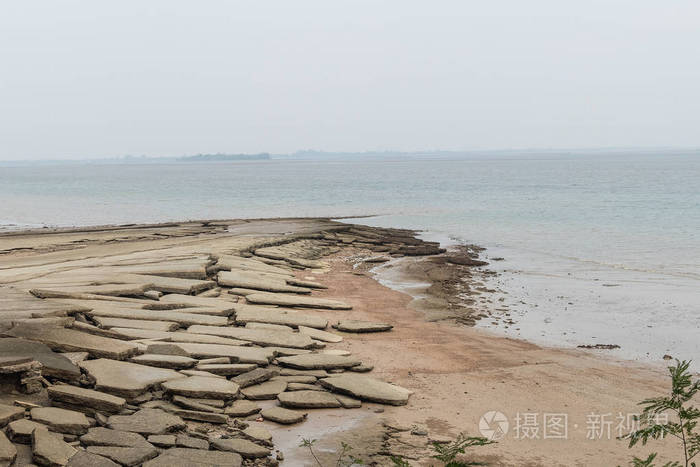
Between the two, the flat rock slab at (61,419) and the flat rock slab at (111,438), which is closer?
the flat rock slab at (111,438)

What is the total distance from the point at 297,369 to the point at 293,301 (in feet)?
12.3

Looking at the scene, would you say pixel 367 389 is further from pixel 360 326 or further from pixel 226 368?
pixel 360 326

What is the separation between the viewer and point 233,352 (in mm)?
7598

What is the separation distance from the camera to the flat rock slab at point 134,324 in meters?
8.20

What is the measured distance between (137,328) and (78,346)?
1.34 meters

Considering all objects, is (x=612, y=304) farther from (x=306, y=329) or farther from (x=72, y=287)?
(x=72, y=287)

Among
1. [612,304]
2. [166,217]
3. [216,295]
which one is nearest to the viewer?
[216,295]

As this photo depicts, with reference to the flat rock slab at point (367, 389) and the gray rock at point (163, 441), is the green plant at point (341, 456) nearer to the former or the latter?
the gray rock at point (163, 441)

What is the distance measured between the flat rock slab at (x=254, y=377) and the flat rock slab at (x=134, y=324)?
1808mm

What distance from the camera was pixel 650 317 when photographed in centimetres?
1283

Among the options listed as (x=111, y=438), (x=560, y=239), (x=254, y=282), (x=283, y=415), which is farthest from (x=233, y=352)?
(x=560, y=239)

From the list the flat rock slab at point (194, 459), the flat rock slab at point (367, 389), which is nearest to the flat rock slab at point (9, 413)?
the flat rock slab at point (194, 459)

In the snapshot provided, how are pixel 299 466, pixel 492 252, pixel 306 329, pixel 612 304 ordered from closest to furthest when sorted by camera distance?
pixel 299 466 < pixel 306 329 < pixel 612 304 < pixel 492 252

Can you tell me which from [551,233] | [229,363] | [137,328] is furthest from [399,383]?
[551,233]
